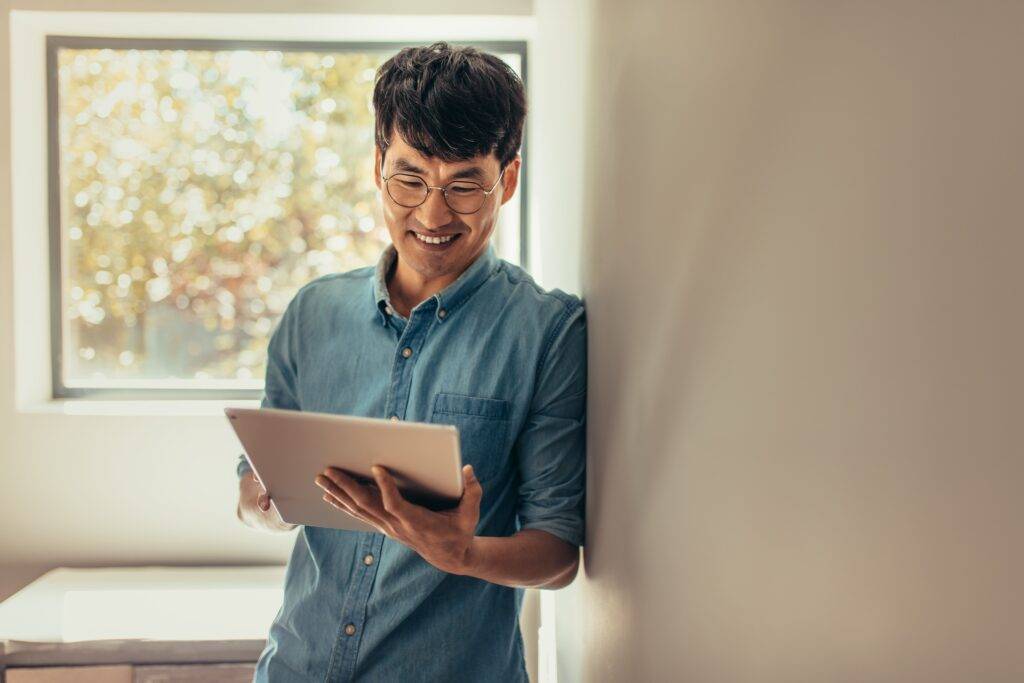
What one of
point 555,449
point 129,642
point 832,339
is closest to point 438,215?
point 555,449

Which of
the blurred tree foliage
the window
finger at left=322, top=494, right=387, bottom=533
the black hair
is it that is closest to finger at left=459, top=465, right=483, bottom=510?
finger at left=322, top=494, right=387, bottom=533

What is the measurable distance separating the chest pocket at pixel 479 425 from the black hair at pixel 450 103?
344 millimetres

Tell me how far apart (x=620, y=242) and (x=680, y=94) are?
306 millimetres

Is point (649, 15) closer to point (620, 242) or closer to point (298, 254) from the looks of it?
point (620, 242)

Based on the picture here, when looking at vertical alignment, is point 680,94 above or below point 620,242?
above

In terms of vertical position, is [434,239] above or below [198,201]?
below

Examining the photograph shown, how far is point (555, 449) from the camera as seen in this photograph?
4.41 ft

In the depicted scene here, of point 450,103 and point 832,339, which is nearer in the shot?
point 832,339

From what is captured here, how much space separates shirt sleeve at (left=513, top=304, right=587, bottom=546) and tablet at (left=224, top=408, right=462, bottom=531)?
26cm

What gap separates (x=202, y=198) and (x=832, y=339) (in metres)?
2.35

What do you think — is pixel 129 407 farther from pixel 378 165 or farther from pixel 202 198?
pixel 378 165

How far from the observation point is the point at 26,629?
6.64ft

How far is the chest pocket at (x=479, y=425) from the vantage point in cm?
132

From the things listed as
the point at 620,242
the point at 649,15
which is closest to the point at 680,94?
the point at 649,15
